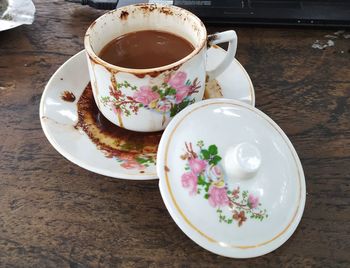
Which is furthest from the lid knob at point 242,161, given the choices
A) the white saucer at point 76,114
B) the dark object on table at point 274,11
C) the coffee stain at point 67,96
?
the dark object on table at point 274,11

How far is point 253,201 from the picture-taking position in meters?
Answer: 0.46

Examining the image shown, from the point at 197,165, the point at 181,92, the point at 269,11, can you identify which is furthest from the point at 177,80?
the point at 269,11

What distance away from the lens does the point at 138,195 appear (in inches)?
21.0

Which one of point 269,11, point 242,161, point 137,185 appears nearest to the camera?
point 242,161

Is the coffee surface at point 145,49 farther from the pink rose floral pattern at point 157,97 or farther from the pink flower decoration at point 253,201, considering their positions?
the pink flower decoration at point 253,201

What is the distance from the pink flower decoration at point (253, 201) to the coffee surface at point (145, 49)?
26cm

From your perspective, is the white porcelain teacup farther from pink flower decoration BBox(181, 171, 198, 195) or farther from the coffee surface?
pink flower decoration BBox(181, 171, 198, 195)

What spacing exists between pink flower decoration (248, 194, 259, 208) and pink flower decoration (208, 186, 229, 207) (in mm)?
31

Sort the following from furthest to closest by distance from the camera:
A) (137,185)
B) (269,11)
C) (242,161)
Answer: (269,11) → (137,185) → (242,161)

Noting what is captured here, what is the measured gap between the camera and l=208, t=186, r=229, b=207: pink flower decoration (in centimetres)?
45

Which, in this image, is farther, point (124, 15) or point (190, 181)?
point (124, 15)

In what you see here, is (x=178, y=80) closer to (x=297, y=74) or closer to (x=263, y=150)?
(x=263, y=150)

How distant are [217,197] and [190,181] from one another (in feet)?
0.13

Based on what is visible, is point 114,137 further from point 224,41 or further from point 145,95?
point 224,41
